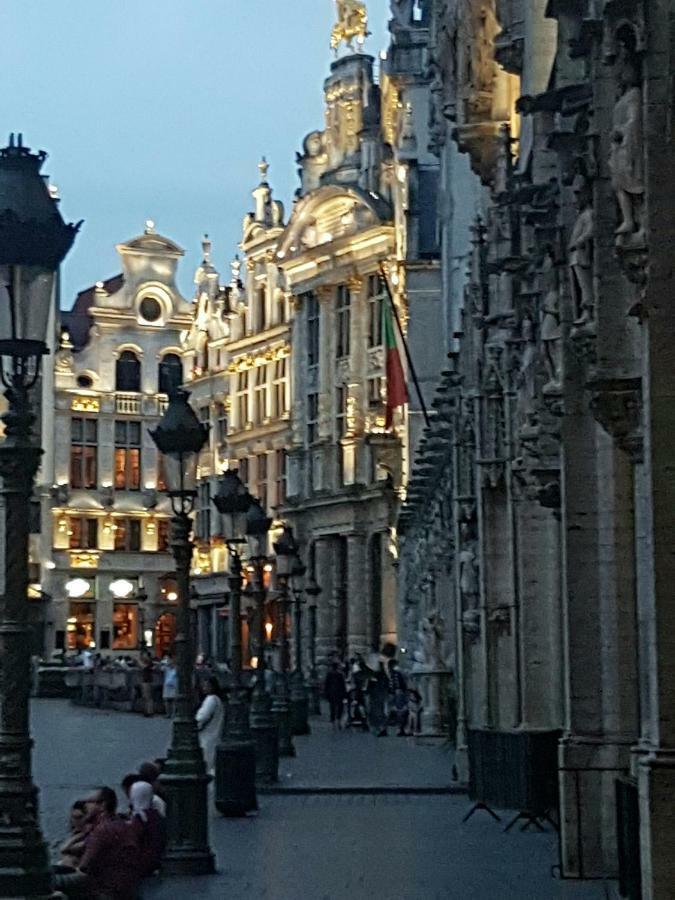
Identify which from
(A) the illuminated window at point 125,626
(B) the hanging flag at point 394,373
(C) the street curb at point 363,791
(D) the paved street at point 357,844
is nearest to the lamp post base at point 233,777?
(D) the paved street at point 357,844

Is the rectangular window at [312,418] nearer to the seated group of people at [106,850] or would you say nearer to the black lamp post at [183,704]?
the black lamp post at [183,704]

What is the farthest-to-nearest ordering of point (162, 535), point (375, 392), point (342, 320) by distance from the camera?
point (162, 535) < point (342, 320) < point (375, 392)

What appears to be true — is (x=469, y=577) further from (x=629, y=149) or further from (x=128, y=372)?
(x=128, y=372)

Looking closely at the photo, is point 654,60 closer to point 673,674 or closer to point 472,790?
point 673,674

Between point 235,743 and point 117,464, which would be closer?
point 235,743

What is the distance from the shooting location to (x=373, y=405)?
65750 millimetres

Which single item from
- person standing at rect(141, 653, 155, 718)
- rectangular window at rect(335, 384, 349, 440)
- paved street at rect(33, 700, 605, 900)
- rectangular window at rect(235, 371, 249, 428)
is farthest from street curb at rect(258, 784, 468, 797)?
rectangular window at rect(235, 371, 249, 428)

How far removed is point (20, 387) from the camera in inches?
424

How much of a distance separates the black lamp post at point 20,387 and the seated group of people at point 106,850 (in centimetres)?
137

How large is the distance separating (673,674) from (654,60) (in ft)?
10.7

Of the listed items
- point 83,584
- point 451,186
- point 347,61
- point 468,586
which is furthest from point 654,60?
point 83,584

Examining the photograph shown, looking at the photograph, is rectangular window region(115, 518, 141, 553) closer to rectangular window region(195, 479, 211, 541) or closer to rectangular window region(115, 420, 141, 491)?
rectangular window region(115, 420, 141, 491)

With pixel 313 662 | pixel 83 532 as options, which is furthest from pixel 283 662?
pixel 83 532

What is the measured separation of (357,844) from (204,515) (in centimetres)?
6280
